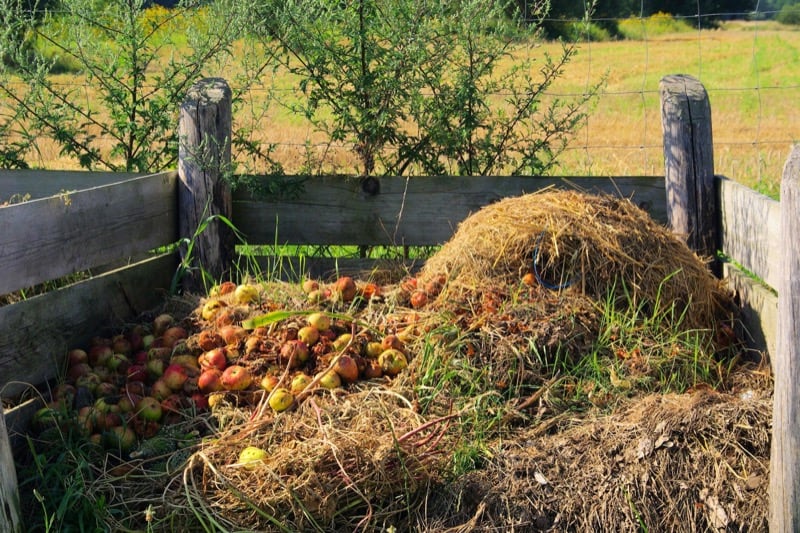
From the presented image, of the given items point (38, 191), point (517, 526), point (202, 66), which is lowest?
point (517, 526)

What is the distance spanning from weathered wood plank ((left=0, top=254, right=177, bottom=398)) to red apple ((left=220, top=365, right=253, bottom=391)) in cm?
78

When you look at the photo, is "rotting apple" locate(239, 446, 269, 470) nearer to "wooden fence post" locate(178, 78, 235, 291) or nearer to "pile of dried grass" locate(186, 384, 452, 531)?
"pile of dried grass" locate(186, 384, 452, 531)

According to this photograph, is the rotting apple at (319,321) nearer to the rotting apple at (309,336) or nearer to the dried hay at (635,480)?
the rotting apple at (309,336)

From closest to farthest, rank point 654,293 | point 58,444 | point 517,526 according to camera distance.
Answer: point 517,526
point 58,444
point 654,293

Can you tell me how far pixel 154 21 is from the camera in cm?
568

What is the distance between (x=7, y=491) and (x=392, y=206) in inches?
106

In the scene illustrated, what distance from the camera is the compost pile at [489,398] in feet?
11.0

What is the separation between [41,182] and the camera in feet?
17.1

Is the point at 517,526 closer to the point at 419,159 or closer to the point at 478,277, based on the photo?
the point at 478,277

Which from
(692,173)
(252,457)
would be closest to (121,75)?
(252,457)

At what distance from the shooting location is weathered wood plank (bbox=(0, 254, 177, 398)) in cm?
383

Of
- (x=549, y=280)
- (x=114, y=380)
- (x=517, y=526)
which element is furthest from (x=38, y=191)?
(x=517, y=526)

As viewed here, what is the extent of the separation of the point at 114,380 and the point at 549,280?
2073 mm

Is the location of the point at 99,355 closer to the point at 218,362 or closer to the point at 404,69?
the point at 218,362
